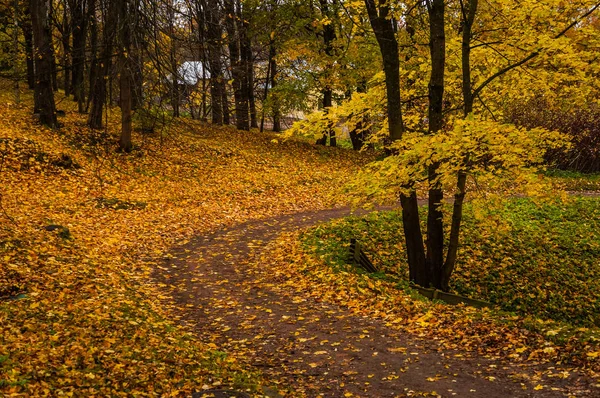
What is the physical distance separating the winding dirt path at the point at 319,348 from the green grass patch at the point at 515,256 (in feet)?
7.69

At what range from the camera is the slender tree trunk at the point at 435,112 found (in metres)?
10.7

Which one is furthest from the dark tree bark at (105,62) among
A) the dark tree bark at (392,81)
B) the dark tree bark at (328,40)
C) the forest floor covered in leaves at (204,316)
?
the dark tree bark at (328,40)

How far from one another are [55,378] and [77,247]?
635 cm

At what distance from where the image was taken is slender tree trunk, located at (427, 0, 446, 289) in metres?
10.7

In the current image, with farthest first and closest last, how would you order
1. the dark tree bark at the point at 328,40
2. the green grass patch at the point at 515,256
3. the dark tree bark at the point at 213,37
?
the dark tree bark at the point at 328,40 → the green grass patch at the point at 515,256 → the dark tree bark at the point at 213,37

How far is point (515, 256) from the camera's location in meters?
14.6

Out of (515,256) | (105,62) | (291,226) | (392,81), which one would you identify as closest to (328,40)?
(291,226)

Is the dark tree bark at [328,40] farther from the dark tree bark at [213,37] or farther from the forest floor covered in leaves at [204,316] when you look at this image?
the dark tree bark at [213,37]

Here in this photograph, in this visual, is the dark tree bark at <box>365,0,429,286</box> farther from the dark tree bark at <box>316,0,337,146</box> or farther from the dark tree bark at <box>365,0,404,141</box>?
the dark tree bark at <box>316,0,337,146</box>

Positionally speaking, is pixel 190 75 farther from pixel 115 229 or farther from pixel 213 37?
pixel 115 229

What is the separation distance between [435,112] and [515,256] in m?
5.77

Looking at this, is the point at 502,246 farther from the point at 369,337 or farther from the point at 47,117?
the point at 47,117

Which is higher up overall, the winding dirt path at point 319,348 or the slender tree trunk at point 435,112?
the slender tree trunk at point 435,112

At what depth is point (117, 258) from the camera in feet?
37.9
